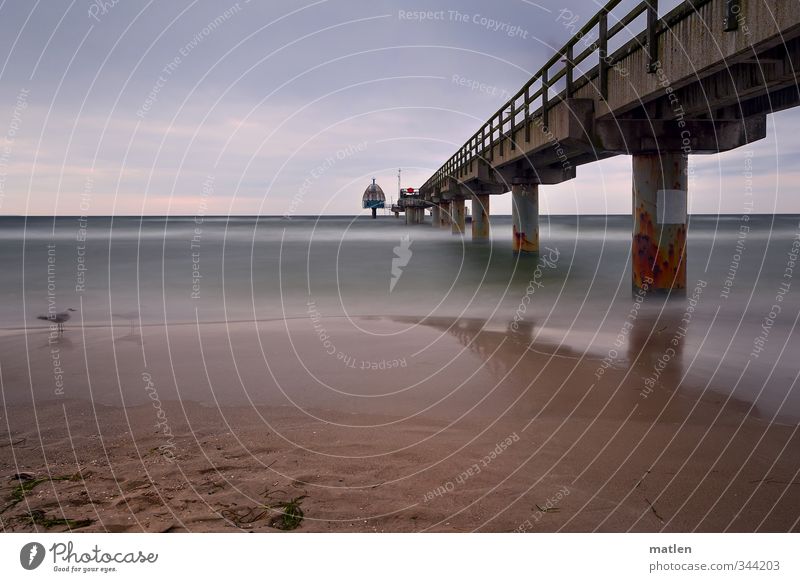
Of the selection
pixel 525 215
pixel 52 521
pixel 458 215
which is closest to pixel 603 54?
pixel 52 521

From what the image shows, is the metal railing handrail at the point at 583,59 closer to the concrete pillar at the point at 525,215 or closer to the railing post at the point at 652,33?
the railing post at the point at 652,33

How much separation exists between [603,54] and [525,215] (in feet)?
62.3

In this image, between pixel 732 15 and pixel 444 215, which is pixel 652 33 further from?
pixel 444 215

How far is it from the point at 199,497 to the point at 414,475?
167 centimetres

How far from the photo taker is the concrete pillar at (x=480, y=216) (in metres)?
48.5

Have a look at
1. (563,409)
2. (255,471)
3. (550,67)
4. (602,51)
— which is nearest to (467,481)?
(255,471)

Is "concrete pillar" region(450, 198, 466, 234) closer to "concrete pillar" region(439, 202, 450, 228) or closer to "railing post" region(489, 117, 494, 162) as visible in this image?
"concrete pillar" region(439, 202, 450, 228)

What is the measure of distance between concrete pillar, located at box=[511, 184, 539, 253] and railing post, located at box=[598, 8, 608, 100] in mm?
17408

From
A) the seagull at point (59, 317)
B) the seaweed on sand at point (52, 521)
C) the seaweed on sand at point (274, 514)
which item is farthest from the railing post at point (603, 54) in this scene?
the seaweed on sand at point (52, 521)

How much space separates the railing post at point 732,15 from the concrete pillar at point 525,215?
23057 mm

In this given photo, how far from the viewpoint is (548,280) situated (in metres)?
21.9

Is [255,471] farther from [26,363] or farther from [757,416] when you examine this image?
[26,363]

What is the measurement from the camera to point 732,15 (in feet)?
27.5
